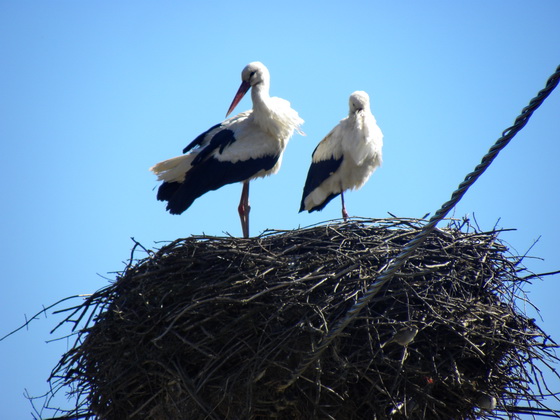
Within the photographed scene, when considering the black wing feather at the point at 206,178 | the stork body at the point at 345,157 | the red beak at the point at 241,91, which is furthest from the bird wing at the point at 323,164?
the red beak at the point at 241,91

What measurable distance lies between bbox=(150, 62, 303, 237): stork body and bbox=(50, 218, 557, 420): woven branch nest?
1.93m

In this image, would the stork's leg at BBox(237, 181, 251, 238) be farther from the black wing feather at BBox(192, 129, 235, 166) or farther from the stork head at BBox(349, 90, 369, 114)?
the stork head at BBox(349, 90, 369, 114)

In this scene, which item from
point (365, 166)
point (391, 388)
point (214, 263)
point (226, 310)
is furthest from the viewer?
point (365, 166)

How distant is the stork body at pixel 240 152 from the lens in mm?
7328

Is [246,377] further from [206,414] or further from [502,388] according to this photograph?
[502,388]

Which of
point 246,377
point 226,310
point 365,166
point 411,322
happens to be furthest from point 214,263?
point 365,166

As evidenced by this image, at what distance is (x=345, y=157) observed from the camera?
775cm

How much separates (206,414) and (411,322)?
1208 millimetres

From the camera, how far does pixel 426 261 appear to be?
5.36 metres

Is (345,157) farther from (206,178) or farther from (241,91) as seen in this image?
(206,178)

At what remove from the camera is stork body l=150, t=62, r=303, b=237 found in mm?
7328

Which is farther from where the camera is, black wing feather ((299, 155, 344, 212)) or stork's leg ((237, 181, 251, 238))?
black wing feather ((299, 155, 344, 212))

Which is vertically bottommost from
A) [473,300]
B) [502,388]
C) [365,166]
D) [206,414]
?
[206,414]

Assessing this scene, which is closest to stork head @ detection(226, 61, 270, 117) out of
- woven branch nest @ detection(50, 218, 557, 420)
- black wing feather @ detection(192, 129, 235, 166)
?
black wing feather @ detection(192, 129, 235, 166)
